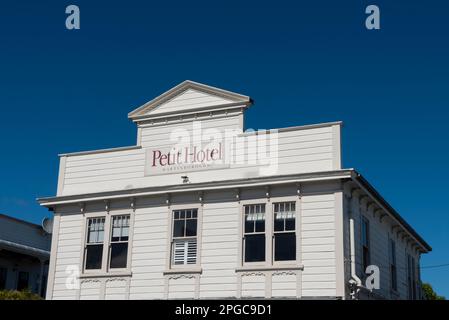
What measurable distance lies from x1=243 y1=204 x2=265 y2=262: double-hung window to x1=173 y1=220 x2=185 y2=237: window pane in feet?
8.34

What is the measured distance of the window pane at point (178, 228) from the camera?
22500 mm

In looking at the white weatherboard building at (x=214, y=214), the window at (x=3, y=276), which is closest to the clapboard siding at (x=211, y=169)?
the white weatherboard building at (x=214, y=214)

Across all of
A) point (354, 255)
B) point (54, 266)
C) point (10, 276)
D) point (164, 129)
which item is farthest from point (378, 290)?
point (10, 276)

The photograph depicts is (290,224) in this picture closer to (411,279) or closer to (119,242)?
(119,242)

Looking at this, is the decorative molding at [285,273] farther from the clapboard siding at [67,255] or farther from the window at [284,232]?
the clapboard siding at [67,255]

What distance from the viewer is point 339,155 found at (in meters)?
20.7

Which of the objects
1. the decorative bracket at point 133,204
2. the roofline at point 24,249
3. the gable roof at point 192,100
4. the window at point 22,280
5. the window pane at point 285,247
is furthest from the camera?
the window at point 22,280

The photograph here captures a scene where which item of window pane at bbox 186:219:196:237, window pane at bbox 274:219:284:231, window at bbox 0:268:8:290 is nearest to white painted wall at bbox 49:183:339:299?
window pane at bbox 186:219:196:237

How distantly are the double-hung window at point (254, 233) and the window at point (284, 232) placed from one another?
477 millimetres

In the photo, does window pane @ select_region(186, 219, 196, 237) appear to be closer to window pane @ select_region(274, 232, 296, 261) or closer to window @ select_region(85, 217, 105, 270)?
window pane @ select_region(274, 232, 296, 261)

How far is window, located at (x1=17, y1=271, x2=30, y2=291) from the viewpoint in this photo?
112ft
